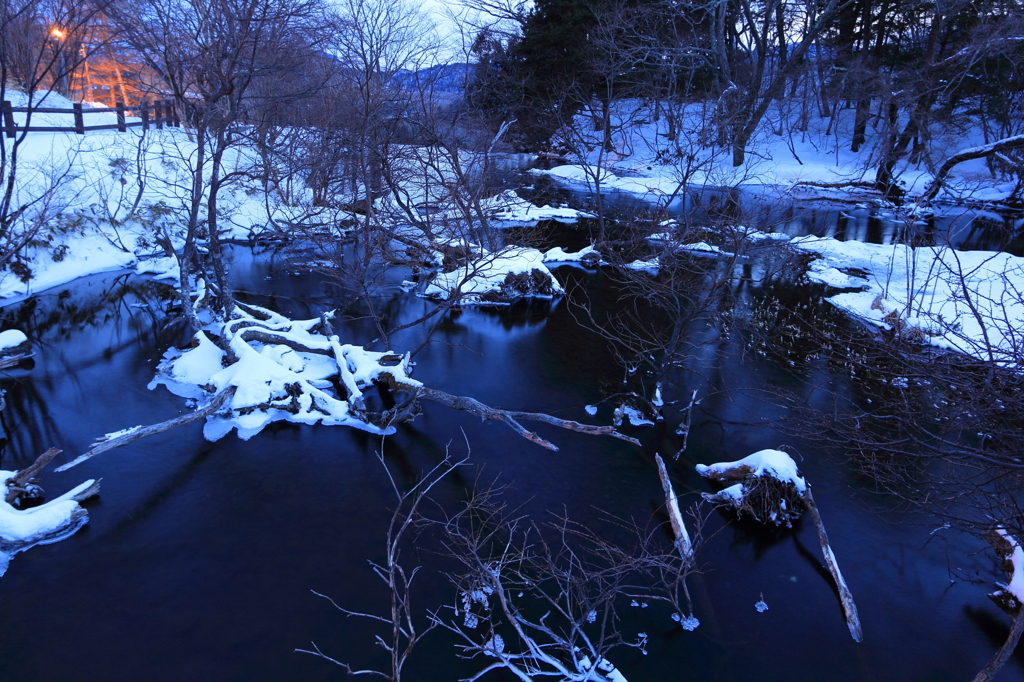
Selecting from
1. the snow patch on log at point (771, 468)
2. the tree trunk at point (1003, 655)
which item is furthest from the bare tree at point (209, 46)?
the tree trunk at point (1003, 655)

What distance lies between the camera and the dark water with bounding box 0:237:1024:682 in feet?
19.1

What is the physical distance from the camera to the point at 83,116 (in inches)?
944

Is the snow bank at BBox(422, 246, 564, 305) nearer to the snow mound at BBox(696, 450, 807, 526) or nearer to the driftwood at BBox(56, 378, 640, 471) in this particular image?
the driftwood at BBox(56, 378, 640, 471)

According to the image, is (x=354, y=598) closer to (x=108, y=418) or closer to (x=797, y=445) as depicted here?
(x=108, y=418)

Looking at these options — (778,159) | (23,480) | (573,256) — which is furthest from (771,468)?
(778,159)

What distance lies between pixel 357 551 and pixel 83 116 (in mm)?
25207

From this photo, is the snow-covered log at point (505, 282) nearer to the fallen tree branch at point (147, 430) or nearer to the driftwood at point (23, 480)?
the fallen tree branch at point (147, 430)

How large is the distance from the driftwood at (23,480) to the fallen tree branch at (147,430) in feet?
0.73

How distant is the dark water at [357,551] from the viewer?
19.1 feet

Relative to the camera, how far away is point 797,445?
945cm

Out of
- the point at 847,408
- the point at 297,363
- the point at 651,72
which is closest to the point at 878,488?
the point at 847,408

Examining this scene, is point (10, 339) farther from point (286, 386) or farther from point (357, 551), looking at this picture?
point (357, 551)

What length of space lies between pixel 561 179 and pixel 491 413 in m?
25.1

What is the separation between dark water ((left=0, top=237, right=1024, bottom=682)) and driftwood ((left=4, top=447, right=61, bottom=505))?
0.47m
